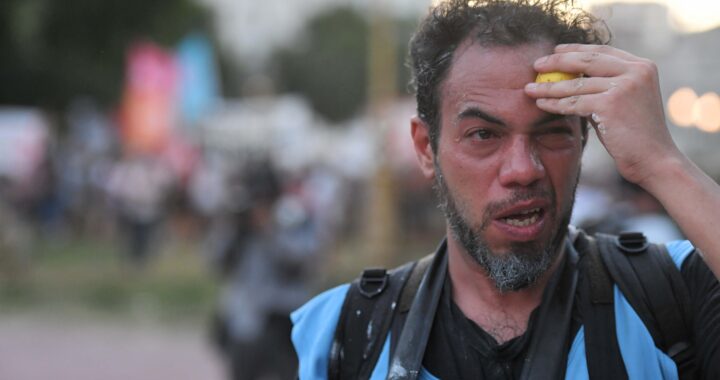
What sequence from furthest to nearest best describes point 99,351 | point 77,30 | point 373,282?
point 77,30, point 99,351, point 373,282

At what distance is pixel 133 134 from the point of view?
83.8ft

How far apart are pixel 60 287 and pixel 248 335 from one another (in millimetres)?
9060

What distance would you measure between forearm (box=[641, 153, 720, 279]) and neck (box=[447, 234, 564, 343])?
1.26 feet

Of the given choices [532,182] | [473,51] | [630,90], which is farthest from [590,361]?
[473,51]

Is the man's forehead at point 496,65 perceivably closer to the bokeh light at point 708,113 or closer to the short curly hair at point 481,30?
the short curly hair at point 481,30

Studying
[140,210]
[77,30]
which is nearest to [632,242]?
[140,210]

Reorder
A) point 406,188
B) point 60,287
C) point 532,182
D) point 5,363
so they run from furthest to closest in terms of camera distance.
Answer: point 406,188
point 60,287
point 5,363
point 532,182

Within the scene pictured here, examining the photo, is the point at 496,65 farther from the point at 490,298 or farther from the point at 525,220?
the point at 490,298

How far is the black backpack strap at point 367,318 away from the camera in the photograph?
8.66 feet

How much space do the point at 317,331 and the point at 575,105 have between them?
36.2 inches

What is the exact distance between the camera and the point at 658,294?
96.3 inches

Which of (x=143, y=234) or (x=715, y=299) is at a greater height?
(x=715, y=299)

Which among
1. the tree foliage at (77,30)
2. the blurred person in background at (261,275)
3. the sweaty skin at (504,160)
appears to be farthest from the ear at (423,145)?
the tree foliage at (77,30)

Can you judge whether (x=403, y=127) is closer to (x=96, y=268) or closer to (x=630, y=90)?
(x=96, y=268)
